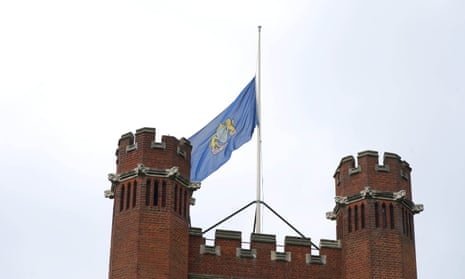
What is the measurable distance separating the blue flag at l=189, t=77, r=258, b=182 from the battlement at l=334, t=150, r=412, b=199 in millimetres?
3921

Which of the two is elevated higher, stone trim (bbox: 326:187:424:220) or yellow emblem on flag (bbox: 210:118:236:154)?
yellow emblem on flag (bbox: 210:118:236:154)

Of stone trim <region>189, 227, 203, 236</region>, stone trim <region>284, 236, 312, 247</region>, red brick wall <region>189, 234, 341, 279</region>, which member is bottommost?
red brick wall <region>189, 234, 341, 279</region>

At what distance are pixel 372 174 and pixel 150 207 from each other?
7.45m

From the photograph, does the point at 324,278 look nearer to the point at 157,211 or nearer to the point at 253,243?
the point at 253,243

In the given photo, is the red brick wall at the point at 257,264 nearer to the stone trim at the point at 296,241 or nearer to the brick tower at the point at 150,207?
the stone trim at the point at 296,241

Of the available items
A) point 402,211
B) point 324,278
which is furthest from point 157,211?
point 402,211

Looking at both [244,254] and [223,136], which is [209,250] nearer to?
[244,254]

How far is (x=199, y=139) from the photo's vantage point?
40.6 metres

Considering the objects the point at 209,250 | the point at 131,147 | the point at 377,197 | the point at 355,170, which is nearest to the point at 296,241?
the point at 209,250

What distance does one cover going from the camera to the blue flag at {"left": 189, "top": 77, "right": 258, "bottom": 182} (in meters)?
39.9

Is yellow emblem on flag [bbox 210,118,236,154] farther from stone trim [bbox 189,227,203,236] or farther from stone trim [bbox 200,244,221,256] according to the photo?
stone trim [bbox 200,244,221,256]

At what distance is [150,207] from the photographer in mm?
35688

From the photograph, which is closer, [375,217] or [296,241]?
[296,241]

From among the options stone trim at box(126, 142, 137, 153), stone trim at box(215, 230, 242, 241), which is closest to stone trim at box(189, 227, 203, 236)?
stone trim at box(215, 230, 242, 241)
